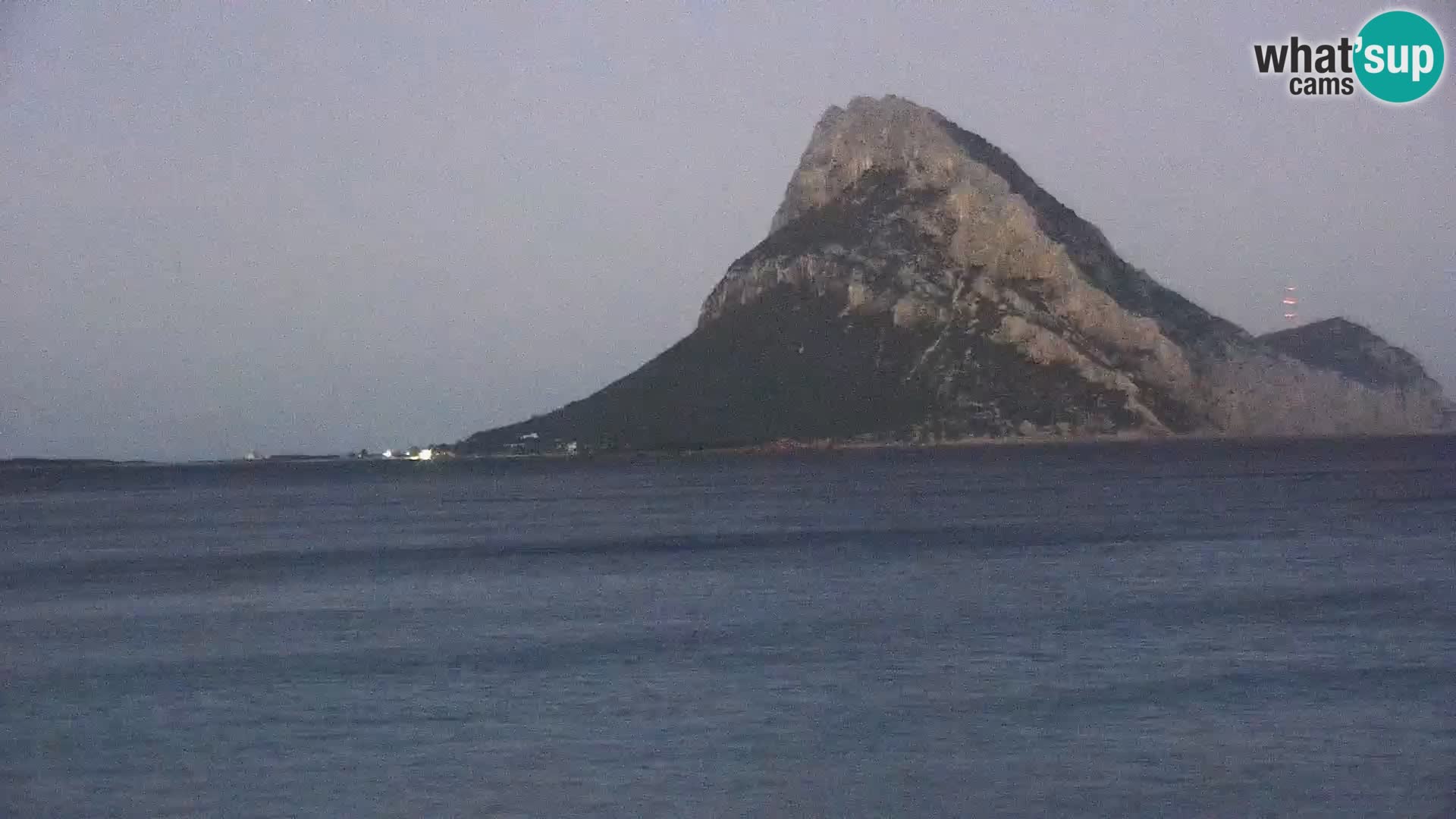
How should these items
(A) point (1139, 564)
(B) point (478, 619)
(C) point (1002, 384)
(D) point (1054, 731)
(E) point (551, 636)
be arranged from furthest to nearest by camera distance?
1. (C) point (1002, 384)
2. (A) point (1139, 564)
3. (B) point (478, 619)
4. (E) point (551, 636)
5. (D) point (1054, 731)

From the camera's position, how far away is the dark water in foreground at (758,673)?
23594mm

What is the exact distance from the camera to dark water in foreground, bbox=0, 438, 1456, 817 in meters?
23.6

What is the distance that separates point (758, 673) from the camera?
33.8 metres

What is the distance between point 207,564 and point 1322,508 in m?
51.1

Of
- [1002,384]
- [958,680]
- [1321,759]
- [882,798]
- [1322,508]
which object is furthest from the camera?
[1002,384]

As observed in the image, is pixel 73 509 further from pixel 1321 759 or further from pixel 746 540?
pixel 1321 759

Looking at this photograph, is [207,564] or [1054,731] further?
[207,564]

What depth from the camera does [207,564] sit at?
7375cm

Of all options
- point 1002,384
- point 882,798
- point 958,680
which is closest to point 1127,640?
point 958,680

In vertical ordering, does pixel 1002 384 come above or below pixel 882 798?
above

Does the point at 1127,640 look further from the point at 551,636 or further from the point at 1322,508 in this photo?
the point at 1322,508

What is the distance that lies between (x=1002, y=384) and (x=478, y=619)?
143 meters

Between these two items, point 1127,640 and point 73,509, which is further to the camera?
point 73,509

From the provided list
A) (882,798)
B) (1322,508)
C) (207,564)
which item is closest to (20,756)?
(882,798)
